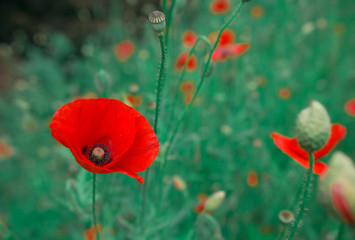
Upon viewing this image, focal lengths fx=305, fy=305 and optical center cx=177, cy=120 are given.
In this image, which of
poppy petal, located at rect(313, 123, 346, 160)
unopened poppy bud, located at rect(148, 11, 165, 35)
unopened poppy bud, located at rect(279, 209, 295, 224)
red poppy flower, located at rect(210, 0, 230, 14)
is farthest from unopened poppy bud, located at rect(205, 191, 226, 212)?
red poppy flower, located at rect(210, 0, 230, 14)

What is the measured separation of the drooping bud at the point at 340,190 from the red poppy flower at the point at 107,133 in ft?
1.41

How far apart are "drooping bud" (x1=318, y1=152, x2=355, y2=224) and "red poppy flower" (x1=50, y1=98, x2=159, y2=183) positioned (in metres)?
0.43

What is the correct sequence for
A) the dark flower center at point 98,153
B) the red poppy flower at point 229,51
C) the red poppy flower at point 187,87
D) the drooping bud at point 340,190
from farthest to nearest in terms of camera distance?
1. the red poppy flower at point 187,87
2. the red poppy flower at point 229,51
3. the dark flower center at point 98,153
4. the drooping bud at point 340,190

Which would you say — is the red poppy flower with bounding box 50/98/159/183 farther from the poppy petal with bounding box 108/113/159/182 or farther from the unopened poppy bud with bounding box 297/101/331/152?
the unopened poppy bud with bounding box 297/101/331/152

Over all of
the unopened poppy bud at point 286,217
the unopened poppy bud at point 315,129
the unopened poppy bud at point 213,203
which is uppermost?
the unopened poppy bud at point 315,129

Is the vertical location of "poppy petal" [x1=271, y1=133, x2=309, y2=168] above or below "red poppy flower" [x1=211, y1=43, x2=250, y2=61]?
below

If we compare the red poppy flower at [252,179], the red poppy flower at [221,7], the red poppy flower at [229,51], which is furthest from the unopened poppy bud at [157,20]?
the red poppy flower at [221,7]

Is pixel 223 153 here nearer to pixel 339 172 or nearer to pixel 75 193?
pixel 75 193

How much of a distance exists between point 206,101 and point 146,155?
67.0 inches

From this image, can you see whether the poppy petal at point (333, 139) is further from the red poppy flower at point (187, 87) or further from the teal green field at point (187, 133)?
the red poppy flower at point (187, 87)

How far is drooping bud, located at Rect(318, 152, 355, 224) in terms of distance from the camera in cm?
60

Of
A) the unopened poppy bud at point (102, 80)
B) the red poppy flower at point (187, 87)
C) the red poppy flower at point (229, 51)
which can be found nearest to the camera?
the unopened poppy bud at point (102, 80)

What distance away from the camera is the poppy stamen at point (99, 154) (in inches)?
36.7

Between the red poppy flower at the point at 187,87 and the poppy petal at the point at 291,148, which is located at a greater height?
the poppy petal at the point at 291,148
